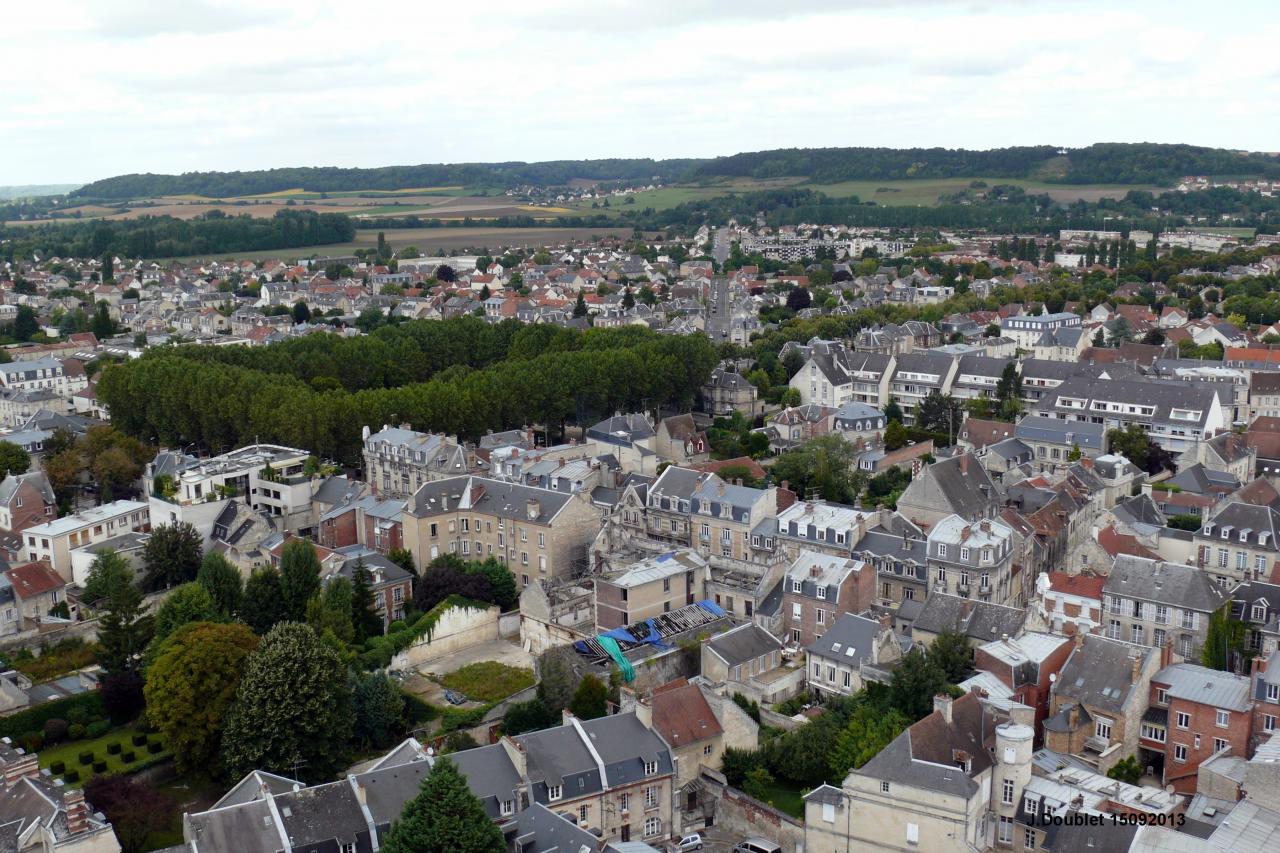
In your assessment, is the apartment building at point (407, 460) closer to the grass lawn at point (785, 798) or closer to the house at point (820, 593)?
the house at point (820, 593)

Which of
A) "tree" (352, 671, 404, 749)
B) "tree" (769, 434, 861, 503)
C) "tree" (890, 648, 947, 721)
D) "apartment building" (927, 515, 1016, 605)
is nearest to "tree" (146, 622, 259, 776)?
"tree" (352, 671, 404, 749)

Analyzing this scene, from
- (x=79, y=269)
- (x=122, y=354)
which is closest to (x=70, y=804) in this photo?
(x=122, y=354)

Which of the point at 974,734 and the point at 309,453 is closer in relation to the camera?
the point at 974,734

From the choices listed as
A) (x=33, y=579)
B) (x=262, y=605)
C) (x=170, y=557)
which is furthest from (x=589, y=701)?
(x=33, y=579)

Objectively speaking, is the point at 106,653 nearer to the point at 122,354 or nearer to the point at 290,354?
the point at 290,354

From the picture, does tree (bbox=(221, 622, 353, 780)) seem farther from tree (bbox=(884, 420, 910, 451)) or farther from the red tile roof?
tree (bbox=(884, 420, 910, 451))

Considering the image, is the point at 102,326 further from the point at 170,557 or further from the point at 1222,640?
the point at 1222,640

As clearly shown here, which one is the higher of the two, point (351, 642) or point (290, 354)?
point (290, 354)
